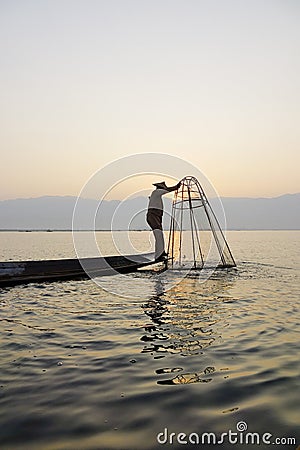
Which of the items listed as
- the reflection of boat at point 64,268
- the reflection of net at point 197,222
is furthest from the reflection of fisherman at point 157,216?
the reflection of boat at point 64,268

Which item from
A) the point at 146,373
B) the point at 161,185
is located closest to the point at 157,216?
the point at 161,185

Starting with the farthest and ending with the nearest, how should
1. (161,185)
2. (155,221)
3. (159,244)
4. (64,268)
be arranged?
(159,244) < (155,221) < (161,185) < (64,268)

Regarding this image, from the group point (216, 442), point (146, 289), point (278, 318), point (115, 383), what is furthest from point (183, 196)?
Result: point (216, 442)

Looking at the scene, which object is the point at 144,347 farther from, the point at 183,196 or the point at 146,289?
the point at 183,196

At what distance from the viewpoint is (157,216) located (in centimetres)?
2052

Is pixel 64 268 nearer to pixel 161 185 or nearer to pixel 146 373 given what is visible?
pixel 161 185

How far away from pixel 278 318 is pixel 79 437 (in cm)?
688

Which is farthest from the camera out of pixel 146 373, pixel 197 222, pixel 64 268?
pixel 197 222

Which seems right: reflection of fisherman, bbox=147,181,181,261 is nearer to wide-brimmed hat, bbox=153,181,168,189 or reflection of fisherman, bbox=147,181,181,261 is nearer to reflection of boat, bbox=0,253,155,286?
wide-brimmed hat, bbox=153,181,168,189

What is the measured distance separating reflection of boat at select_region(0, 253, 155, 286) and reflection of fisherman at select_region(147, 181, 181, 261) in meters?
0.77

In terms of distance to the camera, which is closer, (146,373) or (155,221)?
(146,373)

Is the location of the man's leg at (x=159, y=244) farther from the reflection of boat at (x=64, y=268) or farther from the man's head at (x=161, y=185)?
the man's head at (x=161, y=185)

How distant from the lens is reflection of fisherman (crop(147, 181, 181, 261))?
19.4 meters

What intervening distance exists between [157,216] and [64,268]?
17.5 feet
